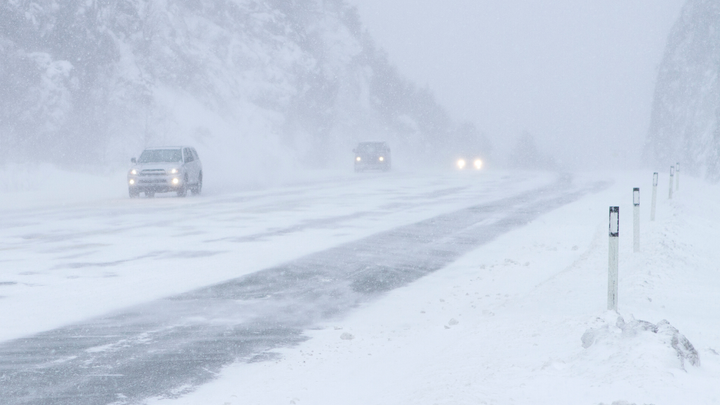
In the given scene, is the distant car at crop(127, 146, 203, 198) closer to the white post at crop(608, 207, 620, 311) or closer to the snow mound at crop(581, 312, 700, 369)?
the white post at crop(608, 207, 620, 311)

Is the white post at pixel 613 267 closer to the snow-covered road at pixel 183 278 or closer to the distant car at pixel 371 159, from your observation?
Answer: the snow-covered road at pixel 183 278

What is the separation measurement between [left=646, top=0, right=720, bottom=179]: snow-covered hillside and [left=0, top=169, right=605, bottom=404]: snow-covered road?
46.1 m

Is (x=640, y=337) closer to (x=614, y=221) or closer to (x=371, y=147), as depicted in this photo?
(x=614, y=221)

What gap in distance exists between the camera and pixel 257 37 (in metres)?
76.8

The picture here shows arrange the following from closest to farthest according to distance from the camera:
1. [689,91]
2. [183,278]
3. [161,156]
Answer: [183,278] < [161,156] < [689,91]

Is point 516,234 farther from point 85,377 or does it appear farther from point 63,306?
point 85,377

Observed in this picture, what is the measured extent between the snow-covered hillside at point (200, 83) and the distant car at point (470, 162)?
14.9 meters

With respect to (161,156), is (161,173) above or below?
below

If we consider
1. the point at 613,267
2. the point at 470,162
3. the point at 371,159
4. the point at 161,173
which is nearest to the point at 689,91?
the point at 470,162

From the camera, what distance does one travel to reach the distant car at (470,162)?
2422 inches

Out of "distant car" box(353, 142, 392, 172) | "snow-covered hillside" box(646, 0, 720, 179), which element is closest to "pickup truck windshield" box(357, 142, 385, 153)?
"distant car" box(353, 142, 392, 172)

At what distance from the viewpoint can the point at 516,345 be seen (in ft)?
22.2

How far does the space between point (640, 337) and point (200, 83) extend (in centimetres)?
6163

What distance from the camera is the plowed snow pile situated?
546 centimetres
